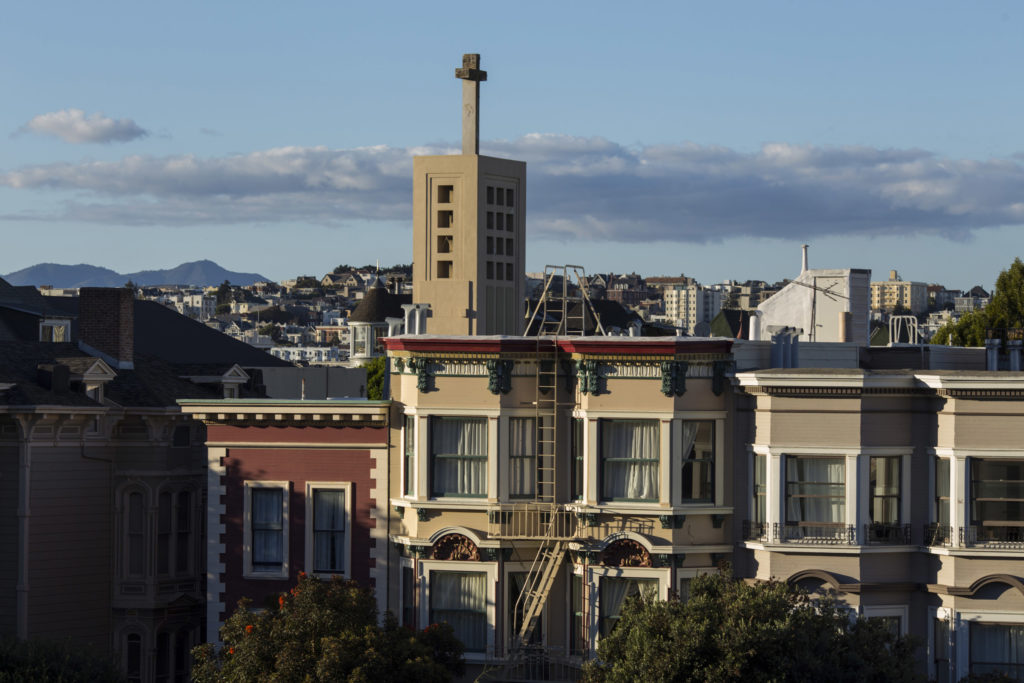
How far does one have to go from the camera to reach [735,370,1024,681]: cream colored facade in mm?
34875

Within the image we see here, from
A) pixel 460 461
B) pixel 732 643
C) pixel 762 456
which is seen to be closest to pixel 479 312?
pixel 460 461

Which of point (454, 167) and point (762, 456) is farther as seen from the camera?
point (454, 167)

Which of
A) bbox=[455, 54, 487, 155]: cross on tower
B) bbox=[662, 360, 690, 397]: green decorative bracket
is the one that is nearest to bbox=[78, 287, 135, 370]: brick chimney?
bbox=[455, 54, 487, 155]: cross on tower

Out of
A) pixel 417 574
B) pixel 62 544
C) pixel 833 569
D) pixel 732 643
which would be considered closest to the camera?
pixel 732 643

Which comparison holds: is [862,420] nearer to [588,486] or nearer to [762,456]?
[762,456]

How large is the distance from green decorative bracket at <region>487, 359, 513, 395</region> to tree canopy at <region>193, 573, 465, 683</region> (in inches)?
208

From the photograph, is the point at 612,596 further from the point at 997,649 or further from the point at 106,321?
the point at 106,321

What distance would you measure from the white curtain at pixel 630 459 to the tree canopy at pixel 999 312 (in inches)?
1838

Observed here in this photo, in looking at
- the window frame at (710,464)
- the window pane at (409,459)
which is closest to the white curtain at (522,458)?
the window pane at (409,459)

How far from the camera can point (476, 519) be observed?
122 feet

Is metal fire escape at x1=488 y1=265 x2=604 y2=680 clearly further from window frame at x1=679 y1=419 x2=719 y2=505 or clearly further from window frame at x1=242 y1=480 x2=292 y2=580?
window frame at x1=242 y1=480 x2=292 y2=580

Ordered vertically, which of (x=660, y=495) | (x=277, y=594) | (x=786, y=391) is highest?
(x=786, y=391)

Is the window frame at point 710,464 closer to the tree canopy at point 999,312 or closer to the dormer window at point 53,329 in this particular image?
the dormer window at point 53,329

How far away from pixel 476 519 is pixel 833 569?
764 centimetres
